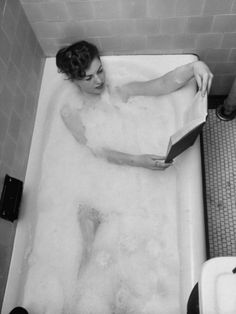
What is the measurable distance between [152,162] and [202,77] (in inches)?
16.1

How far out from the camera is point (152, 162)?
138cm

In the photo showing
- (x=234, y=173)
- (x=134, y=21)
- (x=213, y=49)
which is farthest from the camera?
(x=234, y=173)

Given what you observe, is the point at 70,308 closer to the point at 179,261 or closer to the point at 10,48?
the point at 179,261

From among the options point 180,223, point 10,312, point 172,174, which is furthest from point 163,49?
point 10,312

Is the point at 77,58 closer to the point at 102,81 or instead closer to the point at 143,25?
the point at 102,81

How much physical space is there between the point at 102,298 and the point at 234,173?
904 mm

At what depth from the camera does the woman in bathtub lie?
1303 millimetres

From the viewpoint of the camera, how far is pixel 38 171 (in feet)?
4.90

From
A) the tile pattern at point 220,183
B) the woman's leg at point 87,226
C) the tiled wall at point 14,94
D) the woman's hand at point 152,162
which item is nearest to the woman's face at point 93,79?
the tiled wall at point 14,94

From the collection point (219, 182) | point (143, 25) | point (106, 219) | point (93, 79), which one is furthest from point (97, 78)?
point (219, 182)

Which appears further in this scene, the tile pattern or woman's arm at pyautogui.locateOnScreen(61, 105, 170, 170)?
the tile pattern

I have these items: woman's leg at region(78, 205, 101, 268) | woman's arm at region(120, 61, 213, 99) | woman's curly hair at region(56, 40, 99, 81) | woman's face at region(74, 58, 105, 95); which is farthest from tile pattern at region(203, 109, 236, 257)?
woman's curly hair at region(56, 40, 99, 81)

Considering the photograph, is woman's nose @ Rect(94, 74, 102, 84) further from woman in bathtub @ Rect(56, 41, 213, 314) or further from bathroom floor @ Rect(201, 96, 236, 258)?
bathroom floor @ Rect(201, 96, 236, 258)

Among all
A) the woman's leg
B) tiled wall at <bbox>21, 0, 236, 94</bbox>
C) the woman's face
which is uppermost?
tiled wall at <bbox>21, 0, 236, 94</bbox>
